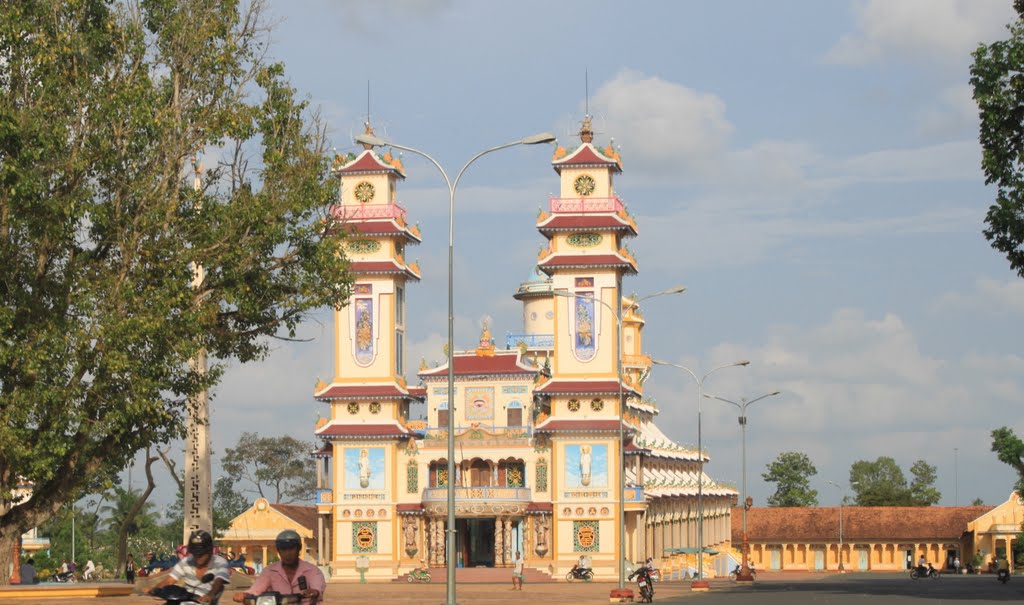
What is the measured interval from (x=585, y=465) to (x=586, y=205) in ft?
40.3

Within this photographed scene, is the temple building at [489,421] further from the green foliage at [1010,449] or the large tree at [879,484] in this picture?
the large tree at [879,484]

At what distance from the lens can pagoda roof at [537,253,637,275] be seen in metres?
73.2

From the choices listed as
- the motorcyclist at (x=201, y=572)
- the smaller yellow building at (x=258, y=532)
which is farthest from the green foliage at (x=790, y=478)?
the motorcyclist at (x=201, y=572)

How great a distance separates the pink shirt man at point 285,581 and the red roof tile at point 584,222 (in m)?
60.7

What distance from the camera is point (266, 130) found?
35000 mm

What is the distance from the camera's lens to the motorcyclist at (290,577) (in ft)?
42.8

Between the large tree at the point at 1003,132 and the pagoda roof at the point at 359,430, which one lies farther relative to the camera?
the pagoda roof at the point at 359,430

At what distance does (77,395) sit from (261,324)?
5042 mm

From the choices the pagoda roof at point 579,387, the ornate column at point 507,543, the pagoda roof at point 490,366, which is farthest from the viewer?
the pagoda roof at point 490,366

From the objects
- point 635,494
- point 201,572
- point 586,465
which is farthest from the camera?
point 635,494

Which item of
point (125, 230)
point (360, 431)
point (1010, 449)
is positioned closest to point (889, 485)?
point (1010, 449)

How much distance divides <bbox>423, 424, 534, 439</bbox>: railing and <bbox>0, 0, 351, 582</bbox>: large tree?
4099cm

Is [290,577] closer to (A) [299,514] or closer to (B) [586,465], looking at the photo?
(B) [586,465]

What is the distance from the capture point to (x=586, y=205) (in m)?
74.2
